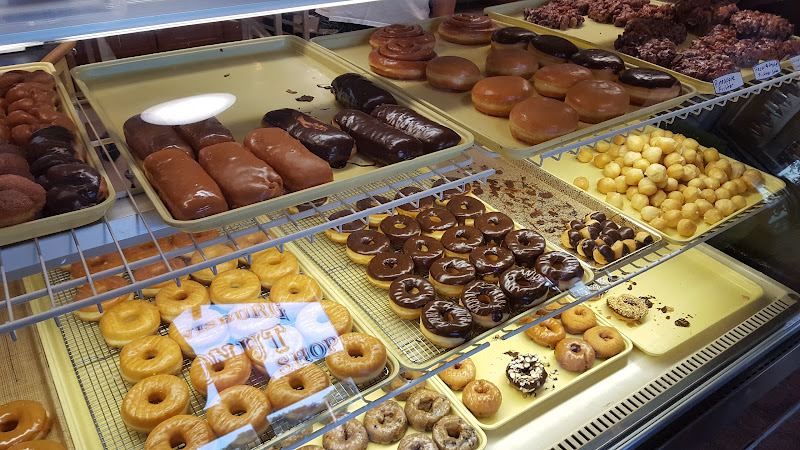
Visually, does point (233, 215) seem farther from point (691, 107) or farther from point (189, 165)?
point (691, 107)

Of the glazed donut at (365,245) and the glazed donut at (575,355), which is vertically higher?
the glazed donut at (365,245)

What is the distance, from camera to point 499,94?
80.0 inches

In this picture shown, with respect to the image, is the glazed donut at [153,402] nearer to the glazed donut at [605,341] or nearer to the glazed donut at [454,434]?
the glazed donut at [454,434]

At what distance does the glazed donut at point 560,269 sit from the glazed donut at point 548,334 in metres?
0.40

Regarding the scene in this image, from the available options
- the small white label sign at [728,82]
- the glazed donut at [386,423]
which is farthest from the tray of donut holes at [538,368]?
the small white label sign at [728,82]

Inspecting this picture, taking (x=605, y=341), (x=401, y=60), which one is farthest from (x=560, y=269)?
(x=401, y=60)

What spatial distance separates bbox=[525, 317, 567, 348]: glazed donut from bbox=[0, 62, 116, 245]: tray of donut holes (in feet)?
6.44

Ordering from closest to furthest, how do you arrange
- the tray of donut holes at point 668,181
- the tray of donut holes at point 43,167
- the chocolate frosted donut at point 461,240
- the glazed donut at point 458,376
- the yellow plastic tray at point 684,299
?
the tray of donut holes at point 43,167
the glazed donut at point 458,376
the chocolate frosted donut at point 461,240
the yellow plastic tray at point 684,299
the tray of donut holes at point 668,181

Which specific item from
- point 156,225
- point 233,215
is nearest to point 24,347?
point 156,225

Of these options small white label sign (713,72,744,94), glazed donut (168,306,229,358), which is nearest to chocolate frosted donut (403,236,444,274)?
glazed donut (168,306,229,358)

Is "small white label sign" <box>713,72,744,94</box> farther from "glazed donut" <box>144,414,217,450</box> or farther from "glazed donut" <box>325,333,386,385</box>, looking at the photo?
"glazed donut" <box>144,414,217,450</box>

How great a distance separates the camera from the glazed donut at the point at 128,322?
2025mm

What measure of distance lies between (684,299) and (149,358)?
2.45m

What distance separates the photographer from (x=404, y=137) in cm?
164
